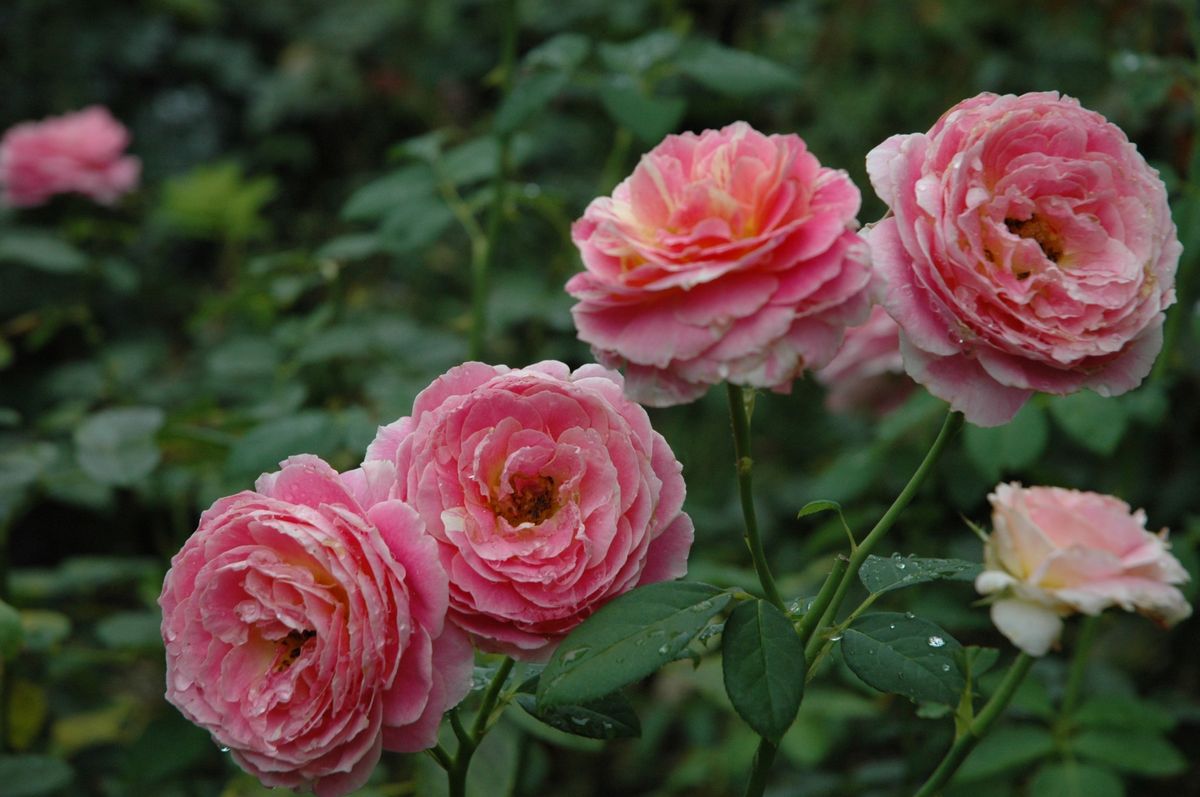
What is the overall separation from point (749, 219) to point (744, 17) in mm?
2320

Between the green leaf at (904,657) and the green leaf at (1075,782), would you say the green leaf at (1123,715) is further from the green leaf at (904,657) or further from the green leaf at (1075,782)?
the green leaf at (904,657)

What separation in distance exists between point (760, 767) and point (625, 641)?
6.4 inches

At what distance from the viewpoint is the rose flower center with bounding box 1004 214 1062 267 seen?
65 cm

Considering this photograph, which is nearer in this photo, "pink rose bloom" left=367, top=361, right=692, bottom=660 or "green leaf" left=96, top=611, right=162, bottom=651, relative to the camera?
"pink rose bloom" left=367, top=361, right=692, bottom=660

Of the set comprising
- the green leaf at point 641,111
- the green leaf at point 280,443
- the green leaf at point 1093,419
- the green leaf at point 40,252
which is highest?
the green leaf at point 641,111

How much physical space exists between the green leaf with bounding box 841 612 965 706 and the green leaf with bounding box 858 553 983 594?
0.9 inches

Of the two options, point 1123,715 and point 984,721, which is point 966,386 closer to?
point 984,721

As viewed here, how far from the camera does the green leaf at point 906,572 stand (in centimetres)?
68

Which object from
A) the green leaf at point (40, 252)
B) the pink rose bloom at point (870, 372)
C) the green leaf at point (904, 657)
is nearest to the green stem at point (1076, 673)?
the pink rose bloom at point (870, 372)

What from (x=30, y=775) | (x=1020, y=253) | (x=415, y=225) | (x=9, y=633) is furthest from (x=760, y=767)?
(x=415, y=225)

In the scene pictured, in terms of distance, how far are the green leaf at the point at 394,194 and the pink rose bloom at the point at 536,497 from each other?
3.06 feet

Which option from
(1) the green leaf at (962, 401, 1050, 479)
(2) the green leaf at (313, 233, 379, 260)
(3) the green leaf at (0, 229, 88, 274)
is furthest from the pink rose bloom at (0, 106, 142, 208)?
(1) the green leaf at (962, 401, 1050, 479)

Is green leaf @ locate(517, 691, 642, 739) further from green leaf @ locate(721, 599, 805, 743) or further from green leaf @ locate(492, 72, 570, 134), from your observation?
green leaf @ locate(492, 72, 570, 134)

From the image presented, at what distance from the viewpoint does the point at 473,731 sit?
71cm
